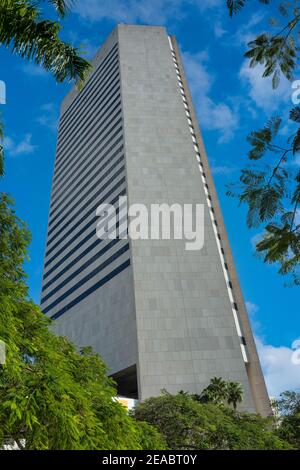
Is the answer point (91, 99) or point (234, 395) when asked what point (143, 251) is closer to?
point (234, 395)

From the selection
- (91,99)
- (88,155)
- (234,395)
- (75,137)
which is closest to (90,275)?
(88,155)

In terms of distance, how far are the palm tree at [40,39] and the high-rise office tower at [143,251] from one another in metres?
44.1

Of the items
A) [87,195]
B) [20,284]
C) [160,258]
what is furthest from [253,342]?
[20,284]

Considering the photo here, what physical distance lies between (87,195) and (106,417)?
70.7 meters

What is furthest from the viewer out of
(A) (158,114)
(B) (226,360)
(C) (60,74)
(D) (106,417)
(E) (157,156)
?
(A) (158,114)

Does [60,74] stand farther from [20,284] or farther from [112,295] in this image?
[112,295]

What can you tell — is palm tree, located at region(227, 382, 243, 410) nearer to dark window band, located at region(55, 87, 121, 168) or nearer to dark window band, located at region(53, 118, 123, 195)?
dark window band, located at region(53, 118, 123, 195)

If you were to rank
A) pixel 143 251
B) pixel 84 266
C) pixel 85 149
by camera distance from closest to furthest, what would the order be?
pixel 143 251
pixel 84 266
pixel 85 149

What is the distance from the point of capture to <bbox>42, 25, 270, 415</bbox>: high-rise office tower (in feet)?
172

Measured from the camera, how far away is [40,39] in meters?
10.9

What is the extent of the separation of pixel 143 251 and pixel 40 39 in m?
48.3

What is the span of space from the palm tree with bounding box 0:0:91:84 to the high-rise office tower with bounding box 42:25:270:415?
44.1 meters

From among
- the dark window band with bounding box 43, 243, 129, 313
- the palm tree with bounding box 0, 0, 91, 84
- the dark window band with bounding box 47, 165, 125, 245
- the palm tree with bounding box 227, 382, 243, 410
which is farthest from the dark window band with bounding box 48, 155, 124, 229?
the palm tree with bounding box 0, 0, 91, 84

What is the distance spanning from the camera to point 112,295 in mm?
59875
